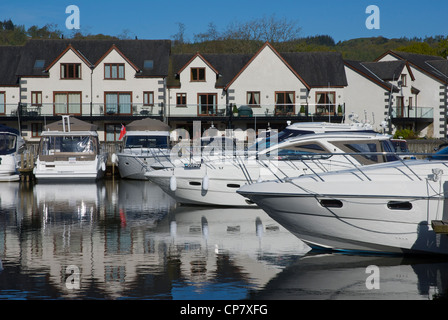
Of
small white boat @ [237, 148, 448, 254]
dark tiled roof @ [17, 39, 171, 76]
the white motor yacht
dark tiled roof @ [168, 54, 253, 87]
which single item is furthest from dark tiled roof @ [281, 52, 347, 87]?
small white boat @ [237, 148, 448, 254]

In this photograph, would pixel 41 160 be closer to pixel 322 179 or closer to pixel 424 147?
pixel 322 179

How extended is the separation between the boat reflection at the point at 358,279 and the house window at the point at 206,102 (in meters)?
42.5

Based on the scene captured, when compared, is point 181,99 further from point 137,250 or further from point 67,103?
point 137,250

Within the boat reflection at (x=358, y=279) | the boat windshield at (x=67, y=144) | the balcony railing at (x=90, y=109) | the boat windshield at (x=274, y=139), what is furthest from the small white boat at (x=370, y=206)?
the balcony railing at (x=90, y=109)

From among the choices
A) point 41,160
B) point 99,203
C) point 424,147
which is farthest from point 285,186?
point 424,147

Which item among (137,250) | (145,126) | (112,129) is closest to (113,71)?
(112,129)

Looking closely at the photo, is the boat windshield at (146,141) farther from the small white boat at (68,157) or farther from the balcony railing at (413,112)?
the balcony railing at (413,112)

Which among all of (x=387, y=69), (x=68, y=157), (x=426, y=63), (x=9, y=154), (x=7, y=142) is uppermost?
(x=426, y=63)

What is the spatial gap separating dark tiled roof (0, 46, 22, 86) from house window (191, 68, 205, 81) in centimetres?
1396

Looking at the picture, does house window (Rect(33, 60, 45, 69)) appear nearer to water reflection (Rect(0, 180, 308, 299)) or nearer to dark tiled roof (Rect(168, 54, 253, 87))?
dark tiled roof (Rect(168, 54, 253, 87))

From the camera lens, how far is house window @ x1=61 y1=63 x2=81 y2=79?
54.3 metres

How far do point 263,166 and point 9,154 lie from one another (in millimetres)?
16374

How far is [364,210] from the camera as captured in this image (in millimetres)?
12461
